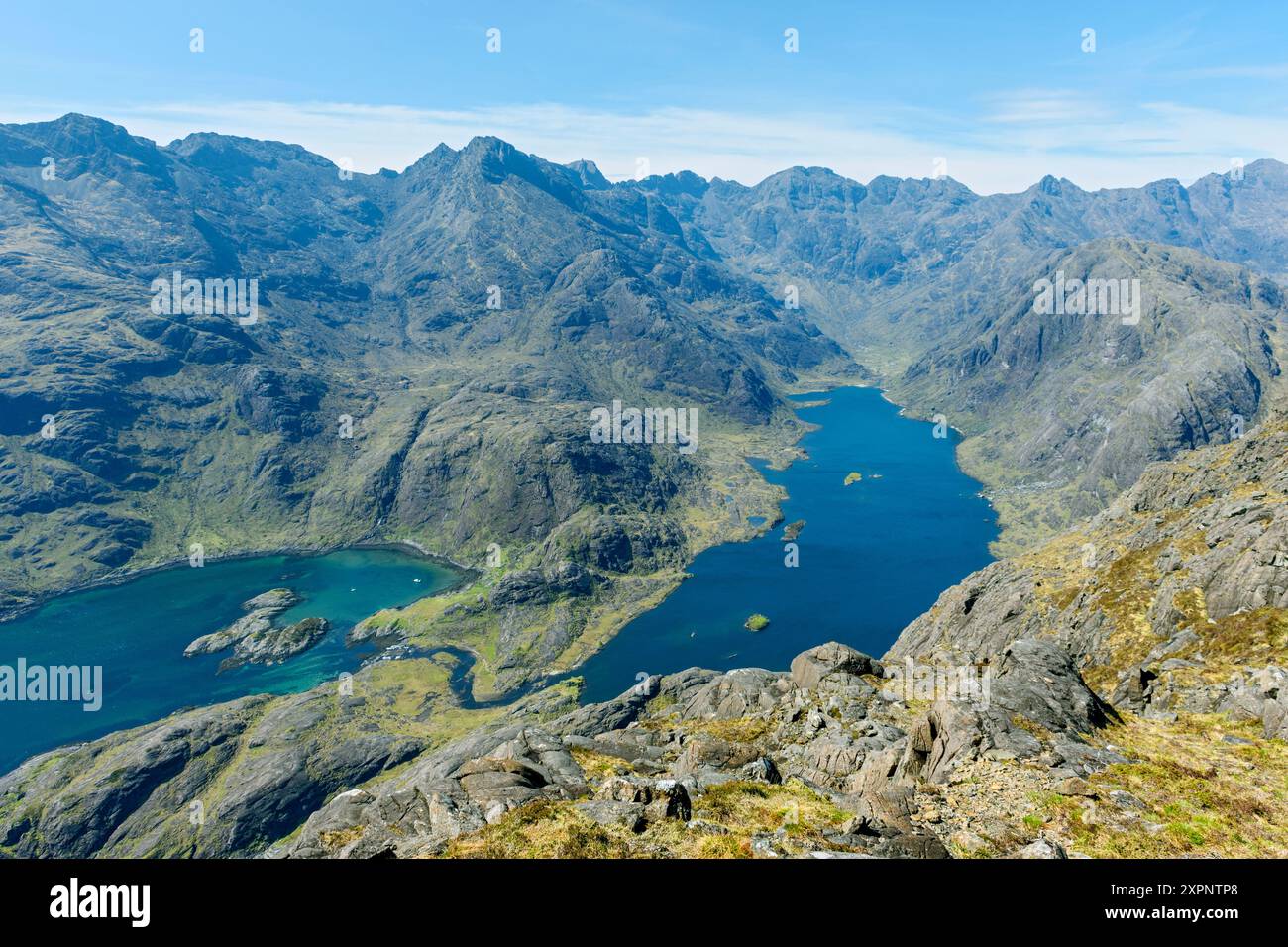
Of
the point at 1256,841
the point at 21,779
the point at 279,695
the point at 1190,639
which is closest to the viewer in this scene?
the point at 1256,841

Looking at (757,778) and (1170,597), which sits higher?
(1170,597)

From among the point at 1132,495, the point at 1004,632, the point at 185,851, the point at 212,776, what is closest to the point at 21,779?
the point at 212,776

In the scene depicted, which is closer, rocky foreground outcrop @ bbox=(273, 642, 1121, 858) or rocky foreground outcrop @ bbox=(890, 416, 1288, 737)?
rocky foreground outcrop @ bbox=(273, 642, 1121, 858)

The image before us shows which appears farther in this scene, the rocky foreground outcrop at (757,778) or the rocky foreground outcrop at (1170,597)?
the rocky foreground outcrop at (1170,597)

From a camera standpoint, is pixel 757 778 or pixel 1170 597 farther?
pixel 1170 597

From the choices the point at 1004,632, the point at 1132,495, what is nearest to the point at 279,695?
the point at 1004,632
